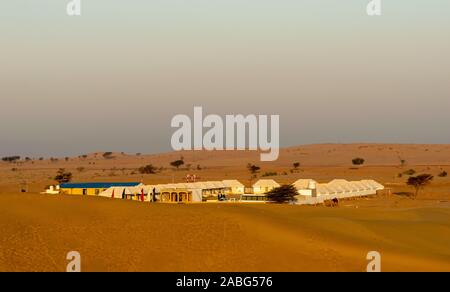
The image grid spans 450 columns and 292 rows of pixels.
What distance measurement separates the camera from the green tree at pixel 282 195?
77.6 metres

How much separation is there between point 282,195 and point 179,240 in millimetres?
52886

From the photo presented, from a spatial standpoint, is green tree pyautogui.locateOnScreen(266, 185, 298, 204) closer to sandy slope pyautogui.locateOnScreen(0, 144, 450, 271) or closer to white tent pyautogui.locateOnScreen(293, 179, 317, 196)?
white tent pyautogui.locateOnScreen(293, 179, 317, 196)

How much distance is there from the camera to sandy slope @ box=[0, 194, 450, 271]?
2364cm

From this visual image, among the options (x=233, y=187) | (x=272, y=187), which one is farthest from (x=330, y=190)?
(x=233, y=187)

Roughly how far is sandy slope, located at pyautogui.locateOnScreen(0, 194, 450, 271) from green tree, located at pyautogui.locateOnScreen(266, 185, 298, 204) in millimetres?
42216

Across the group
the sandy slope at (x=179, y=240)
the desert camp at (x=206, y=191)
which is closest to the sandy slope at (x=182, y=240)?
the sandy slope at (x=179, y=240)

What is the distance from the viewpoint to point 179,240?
1035 inches

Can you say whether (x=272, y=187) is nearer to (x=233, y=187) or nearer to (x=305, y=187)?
(x=305, y=187)

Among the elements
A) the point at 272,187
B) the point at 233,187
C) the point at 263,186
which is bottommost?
the point at 272,187

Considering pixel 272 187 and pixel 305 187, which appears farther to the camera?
pixel 272 187

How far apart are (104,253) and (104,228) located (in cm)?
319

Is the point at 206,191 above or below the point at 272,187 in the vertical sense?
below
